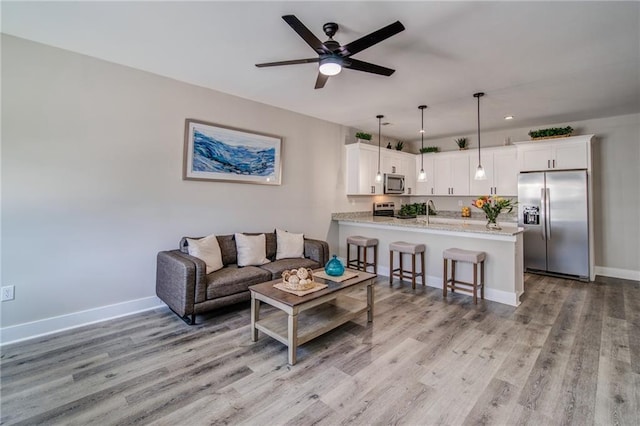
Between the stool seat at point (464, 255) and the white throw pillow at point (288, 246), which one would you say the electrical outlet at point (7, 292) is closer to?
the white throw pillow at point (288, 246)

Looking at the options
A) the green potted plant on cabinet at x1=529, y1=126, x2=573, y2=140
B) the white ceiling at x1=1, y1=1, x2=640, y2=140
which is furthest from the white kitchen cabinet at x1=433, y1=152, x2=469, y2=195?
the white ceiling at x1=1, y1=1, x2=640, y2=140

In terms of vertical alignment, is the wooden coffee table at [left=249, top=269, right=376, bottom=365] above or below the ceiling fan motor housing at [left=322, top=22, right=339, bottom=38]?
below

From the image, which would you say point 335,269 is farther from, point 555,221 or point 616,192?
point 616,192

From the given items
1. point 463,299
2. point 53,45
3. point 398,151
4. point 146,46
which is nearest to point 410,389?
point 463,299

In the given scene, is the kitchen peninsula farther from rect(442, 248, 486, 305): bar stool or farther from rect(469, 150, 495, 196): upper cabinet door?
rect(469, 150, 495, 196): upper cabinet door

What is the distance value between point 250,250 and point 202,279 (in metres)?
0.89

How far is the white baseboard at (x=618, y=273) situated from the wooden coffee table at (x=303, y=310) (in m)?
4.73

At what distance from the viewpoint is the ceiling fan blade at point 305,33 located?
6.31 ft

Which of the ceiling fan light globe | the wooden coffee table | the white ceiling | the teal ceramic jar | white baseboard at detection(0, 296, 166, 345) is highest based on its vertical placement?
the white ceiling

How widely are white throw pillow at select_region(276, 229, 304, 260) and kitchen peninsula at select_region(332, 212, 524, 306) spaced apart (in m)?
1.45

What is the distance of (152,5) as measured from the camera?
2.17 m

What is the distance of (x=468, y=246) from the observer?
13.3 feet

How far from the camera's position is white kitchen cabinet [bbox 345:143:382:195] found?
554cm

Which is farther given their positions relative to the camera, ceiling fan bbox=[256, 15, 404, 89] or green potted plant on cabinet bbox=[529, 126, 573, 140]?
green potted plant on cabinet bbox=[529, 126, 573, 140]
